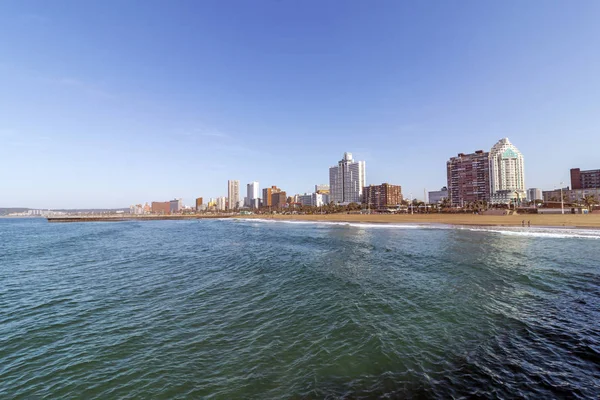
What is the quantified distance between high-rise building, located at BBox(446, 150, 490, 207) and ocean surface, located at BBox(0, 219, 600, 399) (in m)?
180

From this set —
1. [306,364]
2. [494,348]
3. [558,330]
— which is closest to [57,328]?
[306,364]

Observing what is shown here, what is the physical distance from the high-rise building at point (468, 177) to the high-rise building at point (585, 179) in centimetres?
6535

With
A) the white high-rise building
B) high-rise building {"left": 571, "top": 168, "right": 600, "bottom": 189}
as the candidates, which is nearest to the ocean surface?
the white high-rise building

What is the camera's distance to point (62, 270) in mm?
22391

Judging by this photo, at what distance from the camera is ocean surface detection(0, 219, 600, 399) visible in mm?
7180

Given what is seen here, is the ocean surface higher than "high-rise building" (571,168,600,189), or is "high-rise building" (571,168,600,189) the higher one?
"high-rise building" (571,168,600,189)

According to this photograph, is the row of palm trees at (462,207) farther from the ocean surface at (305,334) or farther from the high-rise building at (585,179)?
the ocean surface at (305,334)

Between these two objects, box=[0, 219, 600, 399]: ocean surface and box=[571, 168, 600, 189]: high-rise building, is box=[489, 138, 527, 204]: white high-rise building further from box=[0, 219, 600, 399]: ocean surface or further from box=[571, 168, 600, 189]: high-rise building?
box=[0, 219, 600, 399]: ocean surface

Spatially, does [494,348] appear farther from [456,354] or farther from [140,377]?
[140,377]

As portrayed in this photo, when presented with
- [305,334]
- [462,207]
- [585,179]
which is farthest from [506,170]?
[305,334]

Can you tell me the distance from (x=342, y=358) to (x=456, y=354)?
370 centimetres

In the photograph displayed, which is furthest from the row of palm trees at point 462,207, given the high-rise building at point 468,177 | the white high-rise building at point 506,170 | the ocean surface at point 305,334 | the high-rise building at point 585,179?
the ocean surface at point 305,334

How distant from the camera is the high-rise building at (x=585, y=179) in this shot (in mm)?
171500

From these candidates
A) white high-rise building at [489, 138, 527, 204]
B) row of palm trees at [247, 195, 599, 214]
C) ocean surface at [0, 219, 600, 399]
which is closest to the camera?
ocean surface at [0, 219, 600, 399]
